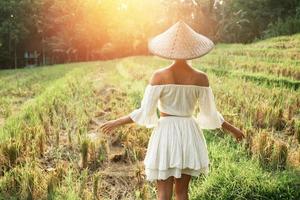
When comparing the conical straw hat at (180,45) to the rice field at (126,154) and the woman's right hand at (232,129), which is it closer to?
the woman's right hand at (232,129)

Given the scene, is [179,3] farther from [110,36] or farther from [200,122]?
[200,122]

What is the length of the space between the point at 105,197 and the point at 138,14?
44098mm

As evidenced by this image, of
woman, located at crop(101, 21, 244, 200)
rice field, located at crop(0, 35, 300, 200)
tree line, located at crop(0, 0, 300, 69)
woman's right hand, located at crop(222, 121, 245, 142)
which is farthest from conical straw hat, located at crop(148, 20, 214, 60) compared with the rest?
tree line, located at crop(0, 0, 300, 69)

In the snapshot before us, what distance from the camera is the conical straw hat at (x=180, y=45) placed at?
3.14 m

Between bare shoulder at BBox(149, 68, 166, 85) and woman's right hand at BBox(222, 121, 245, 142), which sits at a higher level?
bare shoulder at BBox(149, 68, 166, 85)

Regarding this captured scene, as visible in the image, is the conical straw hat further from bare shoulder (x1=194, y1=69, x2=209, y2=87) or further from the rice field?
the rice field

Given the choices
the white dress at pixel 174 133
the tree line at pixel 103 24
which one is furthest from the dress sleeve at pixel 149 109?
the tree line at pixel 103 24

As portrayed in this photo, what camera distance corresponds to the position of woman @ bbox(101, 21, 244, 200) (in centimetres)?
314

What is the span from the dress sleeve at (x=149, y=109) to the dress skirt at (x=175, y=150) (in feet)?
0.26

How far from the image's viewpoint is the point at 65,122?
685cm

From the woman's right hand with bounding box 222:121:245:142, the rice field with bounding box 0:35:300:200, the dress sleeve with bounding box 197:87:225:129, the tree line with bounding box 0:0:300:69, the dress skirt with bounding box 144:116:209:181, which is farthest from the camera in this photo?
the tree line with bounding box 0:0:300:69

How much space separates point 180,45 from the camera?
3.19 metres

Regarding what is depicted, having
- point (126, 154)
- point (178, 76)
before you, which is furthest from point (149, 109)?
point (126, 154)

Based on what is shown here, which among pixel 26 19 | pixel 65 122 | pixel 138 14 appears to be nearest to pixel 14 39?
pixel 26 19
